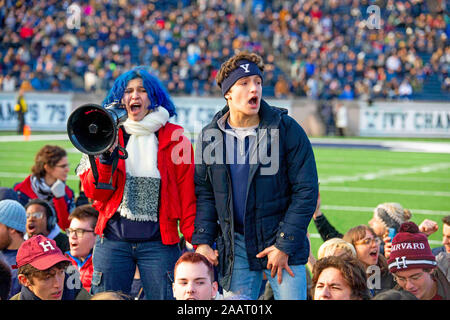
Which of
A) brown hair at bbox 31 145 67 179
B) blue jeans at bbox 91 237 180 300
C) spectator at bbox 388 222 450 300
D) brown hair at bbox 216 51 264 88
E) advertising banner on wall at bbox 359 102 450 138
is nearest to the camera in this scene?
brown hair at bbox 216 51 264 88

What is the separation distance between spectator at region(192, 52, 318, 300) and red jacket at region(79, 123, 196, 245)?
0.11 metres

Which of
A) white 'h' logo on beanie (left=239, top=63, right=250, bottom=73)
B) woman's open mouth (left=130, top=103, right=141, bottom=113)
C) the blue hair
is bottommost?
woman's open mouth (left=130, top=103, right=141, bottom=113)

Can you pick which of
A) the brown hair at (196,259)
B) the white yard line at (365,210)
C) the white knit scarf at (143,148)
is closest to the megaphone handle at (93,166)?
the white knit scarf at (143,148)

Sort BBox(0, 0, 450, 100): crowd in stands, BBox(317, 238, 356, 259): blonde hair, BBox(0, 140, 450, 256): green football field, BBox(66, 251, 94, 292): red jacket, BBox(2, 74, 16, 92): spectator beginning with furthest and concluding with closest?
BBox(0, 0, 450, 100): crowd in stands
BBox(2, 74, 16, 92): spectator
BBox(0, 140, 450, 256): green football field
BBox(66, 251, 94, 292): red jacket
BBox(317, 238, 356, 259): blonde hair

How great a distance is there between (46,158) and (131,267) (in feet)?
9.69

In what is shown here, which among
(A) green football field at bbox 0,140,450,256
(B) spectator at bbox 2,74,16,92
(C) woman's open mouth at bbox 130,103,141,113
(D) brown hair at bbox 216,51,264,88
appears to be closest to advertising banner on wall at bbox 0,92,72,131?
(B) spectator at bbox 2,74,16,92

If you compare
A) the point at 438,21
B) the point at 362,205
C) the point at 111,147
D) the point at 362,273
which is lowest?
the point at 362,205

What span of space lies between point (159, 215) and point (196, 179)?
0.93ft

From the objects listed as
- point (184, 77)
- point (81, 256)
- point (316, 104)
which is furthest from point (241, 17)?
point (81, 256)

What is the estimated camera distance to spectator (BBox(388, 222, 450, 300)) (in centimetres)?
397

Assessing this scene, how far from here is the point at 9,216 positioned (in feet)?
15.9

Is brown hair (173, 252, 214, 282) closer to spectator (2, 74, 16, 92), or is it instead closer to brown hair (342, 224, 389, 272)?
brown hair (342, 224, 389, 272)

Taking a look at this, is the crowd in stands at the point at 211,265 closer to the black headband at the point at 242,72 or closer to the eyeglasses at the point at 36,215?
the eyeglasses at the point at 36,215
